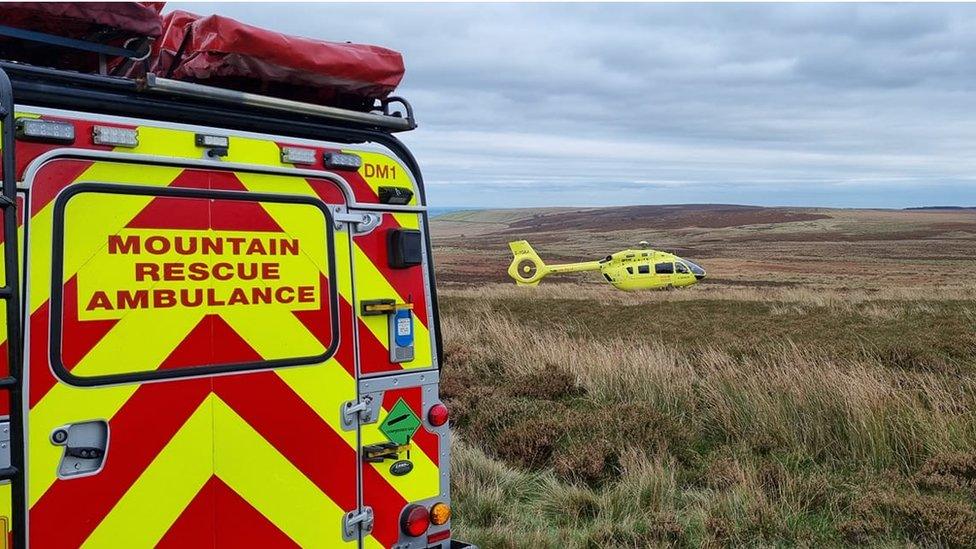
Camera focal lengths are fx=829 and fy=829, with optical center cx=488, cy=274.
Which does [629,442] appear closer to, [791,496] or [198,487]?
[791,496]

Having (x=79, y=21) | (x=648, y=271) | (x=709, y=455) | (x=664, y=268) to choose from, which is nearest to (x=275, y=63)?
(x=79, y=21)

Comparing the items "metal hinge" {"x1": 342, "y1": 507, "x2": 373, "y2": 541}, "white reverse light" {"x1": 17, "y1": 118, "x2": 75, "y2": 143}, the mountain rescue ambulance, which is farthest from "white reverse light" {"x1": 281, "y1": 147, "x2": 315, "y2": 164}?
"metal hinge" {"x1": 342, "y1": 507, "x2": 373, "y2": 541}

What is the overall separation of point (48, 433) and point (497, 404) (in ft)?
19.2

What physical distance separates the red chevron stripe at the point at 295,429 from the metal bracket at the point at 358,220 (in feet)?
2.36

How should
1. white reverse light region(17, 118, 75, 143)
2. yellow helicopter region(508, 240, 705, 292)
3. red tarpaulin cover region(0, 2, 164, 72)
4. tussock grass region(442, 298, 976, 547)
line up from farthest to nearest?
yellow helicopter region(508, 240, 705, 292), tussock grass region(442, 298, 976, 547), red tarpaulin cover region(0, 2, 164, 72), white reverse light region(17, 118, 75, 143)

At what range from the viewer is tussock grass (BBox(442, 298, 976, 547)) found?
532 cm

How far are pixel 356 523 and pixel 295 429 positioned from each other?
55 cm

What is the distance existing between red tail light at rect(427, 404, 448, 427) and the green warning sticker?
0.26ft

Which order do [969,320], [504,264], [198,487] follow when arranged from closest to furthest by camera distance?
[198,487], [969,320], [504,264]

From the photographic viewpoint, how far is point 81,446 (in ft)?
9.34

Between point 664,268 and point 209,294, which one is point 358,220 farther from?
point 664,268

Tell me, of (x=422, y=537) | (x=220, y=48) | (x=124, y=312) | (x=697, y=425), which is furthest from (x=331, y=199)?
(x=697, y=425)

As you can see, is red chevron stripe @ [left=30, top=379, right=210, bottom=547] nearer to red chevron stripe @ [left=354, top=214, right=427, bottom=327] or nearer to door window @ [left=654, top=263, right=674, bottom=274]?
red chevron stripe @ [left=354, top=214, right=427, bottom=327]

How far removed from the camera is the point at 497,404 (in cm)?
837
